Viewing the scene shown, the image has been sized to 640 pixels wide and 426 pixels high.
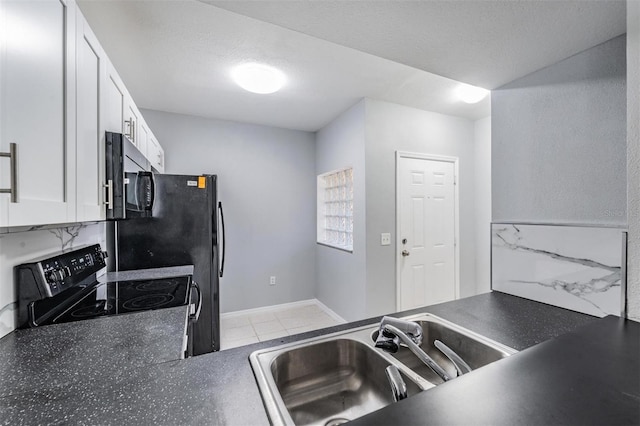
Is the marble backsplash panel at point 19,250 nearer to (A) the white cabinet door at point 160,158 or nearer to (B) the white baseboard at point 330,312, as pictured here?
(A) the white cabinet door at point 160,158

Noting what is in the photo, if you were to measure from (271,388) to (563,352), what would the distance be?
0.78m

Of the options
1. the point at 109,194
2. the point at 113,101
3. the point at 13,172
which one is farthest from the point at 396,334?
the point at 113,101

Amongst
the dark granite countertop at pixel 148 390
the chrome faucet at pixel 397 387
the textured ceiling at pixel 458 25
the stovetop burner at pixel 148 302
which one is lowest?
the stovetop burner at pixel 148 302

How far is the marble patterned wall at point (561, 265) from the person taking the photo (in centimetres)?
102

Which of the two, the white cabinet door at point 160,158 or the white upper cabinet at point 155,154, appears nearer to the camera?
the white upper cabinet at point 155,154

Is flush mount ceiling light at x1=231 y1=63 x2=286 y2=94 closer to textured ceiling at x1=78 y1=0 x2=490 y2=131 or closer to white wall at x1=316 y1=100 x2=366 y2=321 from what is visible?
textured ceiling at x1=78 y1=0 x2=490 y2=131

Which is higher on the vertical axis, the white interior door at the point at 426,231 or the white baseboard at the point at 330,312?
the white interior door at the point at 426,231

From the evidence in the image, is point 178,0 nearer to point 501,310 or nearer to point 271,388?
point 271,388

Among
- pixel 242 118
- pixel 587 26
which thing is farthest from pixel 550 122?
pixel 242 118

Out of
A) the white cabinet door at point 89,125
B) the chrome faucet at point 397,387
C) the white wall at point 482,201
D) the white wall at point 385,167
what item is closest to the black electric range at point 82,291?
the white cabinet door at point 89,125

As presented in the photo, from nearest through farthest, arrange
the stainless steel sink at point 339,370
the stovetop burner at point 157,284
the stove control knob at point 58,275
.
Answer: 1. the stainless steel sink at point 339,370
2. the stove control knob at point 58,275
3. the stovetop burner at point 157,284

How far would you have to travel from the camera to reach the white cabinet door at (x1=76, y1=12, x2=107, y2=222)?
1.03 meters

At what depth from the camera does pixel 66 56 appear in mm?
943

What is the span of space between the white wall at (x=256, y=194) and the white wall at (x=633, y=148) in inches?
129
